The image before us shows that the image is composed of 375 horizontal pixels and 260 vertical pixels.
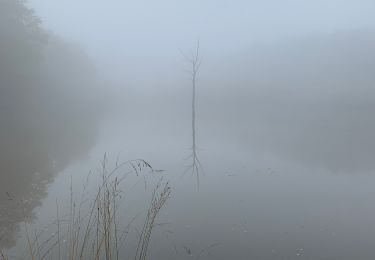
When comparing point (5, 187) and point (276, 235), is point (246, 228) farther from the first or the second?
point (5, 187)

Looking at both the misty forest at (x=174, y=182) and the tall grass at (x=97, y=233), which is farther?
Result: the misty forest at (x=174, y=182)

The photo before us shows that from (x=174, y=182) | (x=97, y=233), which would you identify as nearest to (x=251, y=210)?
(x=174, y=182)

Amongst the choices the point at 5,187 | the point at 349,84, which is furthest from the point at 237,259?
the point at 349,84

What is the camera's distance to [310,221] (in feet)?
26.4

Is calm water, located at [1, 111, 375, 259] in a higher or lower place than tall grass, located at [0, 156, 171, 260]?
lower

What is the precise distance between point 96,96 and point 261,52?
1233 inches

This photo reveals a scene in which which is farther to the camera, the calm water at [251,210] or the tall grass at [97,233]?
the calm water at [251,210]

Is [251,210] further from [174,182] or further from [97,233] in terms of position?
[97,233]

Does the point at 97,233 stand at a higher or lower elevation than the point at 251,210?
higher

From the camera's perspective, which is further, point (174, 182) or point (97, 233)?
point (174, 182)

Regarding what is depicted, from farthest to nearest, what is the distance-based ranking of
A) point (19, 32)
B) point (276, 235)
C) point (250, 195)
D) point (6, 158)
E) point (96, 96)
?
point (96, 96) < point (19, 32) < point (6, 158) < point (250, 195) < point (276, 235)

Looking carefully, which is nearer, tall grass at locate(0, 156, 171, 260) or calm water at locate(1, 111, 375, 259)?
tall grass at locate(0, 156, 171, 260)

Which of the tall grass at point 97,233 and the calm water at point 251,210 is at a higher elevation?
the tall grass at point 97,233

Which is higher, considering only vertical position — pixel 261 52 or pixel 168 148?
pixel 261 52
